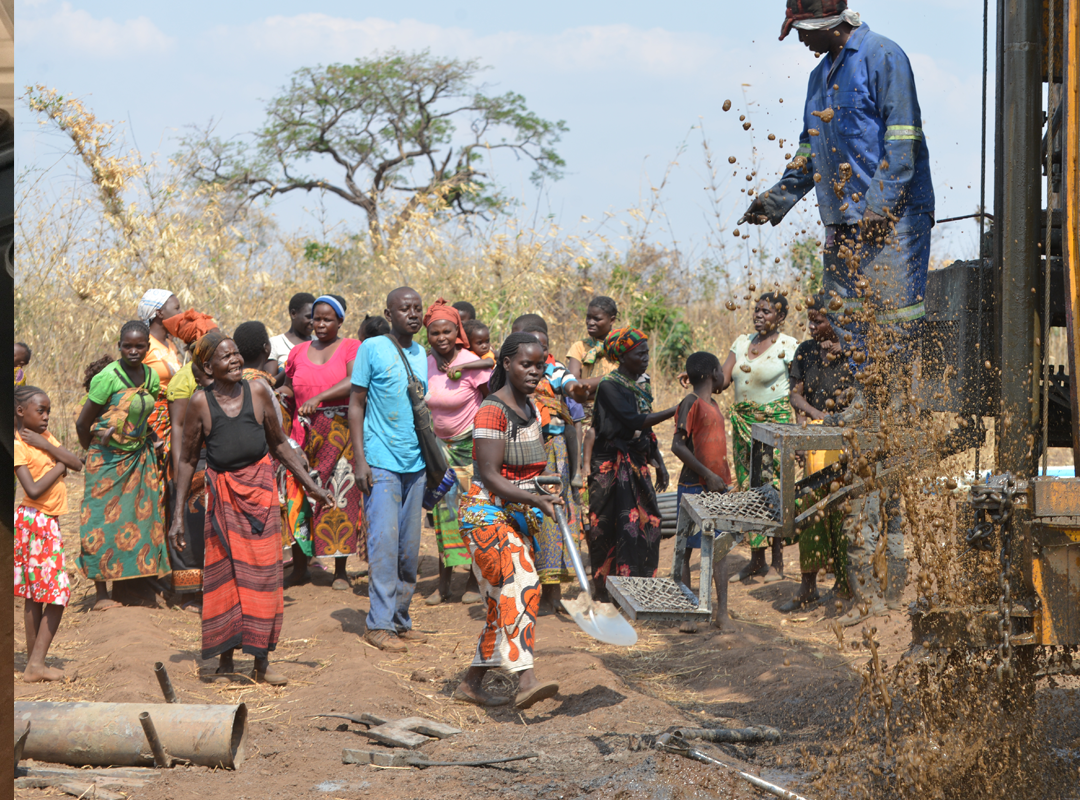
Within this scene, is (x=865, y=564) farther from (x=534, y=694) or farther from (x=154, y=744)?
(x=154, y=744)

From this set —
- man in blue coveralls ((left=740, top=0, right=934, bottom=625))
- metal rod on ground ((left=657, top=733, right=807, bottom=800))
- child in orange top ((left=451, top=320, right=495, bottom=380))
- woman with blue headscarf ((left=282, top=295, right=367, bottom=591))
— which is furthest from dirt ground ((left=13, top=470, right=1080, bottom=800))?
child in orange top ((left=451, top=320, right=495, bottom=380))

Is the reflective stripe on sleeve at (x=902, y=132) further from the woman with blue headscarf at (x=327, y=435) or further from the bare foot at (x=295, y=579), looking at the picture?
the bare foot at (x=295, y=579)

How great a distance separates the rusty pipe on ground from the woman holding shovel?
1276mm

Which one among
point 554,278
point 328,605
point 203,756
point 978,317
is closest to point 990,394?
point 978,317

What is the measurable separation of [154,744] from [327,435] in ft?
11.2

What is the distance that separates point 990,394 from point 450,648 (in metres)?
3.59

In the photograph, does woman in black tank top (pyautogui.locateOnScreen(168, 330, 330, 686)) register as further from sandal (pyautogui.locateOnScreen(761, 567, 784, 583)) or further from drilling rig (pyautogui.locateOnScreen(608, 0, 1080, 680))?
sandal (pyautogui.locateOnScreen(761, 567, 784, 583))

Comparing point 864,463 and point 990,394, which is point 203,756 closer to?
point 864,463

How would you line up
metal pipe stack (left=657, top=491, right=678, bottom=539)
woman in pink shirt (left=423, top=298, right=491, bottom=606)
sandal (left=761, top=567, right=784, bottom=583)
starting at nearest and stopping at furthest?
1. woman in pink shirt (left=423, top=298, right=491, bottom=606)
2. sandal (left=761, top=567, right=784, bottom=583)
3. metal pipe stack (left=657, top=491, right=678, bottom=539)

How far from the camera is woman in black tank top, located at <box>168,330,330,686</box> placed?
17.6 ft

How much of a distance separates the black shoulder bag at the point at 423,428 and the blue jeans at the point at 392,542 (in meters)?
0.09

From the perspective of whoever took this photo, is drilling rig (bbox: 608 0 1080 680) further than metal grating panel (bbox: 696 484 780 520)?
No

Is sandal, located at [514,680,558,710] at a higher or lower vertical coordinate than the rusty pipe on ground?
lower

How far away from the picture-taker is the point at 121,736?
4191mm
